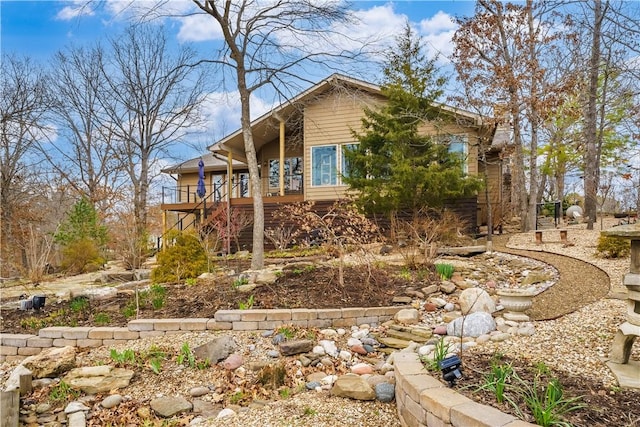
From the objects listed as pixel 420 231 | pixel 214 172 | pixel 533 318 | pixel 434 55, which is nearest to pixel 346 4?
pixel 434 55

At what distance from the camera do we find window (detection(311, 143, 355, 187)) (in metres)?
13.5

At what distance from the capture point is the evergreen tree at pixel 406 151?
980cm

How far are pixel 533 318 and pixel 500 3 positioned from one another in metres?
11.2

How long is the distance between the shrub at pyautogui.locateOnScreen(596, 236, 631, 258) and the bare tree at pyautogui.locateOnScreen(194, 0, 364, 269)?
20.4 feet

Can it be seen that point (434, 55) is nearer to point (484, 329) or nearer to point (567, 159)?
point (484, 329)

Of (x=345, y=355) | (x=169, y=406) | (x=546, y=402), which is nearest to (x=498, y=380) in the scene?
(x=546, y=402)

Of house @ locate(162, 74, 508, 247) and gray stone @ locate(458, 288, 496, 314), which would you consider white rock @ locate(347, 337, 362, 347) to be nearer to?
gray stone @ locate(458, 288, 496, 314)

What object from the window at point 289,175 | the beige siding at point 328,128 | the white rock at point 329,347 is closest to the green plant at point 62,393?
→ the white rock at point 329,347

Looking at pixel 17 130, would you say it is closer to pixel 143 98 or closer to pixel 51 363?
pixel 143 98

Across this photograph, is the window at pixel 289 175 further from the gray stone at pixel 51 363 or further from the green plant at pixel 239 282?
the gray stone at pixel 51 363

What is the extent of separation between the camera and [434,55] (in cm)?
1105

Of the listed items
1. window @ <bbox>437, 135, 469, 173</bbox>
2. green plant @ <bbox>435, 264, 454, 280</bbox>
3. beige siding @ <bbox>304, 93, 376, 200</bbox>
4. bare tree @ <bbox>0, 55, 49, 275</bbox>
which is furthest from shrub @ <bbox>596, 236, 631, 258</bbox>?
bare tree @ <bbox>0, 55, 49, 275</bbox>

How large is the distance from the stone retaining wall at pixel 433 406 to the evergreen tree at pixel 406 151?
23.3 feet

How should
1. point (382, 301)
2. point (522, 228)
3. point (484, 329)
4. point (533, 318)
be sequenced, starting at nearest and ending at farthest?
point (484, 329) → point (533, 318) → point (382, 301) → point (522, 228)
